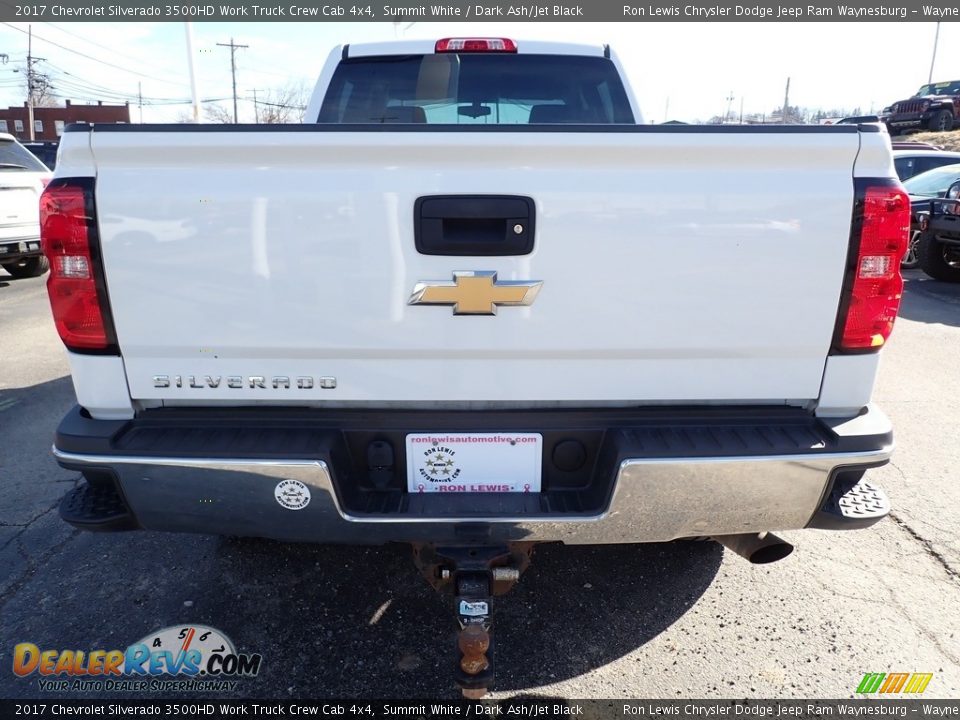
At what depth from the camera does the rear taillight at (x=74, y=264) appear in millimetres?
1827

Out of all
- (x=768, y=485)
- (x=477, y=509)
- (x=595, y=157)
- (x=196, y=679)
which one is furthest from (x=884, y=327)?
(x=196, y=679)

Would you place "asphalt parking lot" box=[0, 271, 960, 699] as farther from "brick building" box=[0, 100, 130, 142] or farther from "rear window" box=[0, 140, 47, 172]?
"brick building" box=[0, 100, 130, 142]

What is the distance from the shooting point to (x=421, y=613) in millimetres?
2658

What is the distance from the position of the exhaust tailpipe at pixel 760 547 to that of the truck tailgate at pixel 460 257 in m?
0.82

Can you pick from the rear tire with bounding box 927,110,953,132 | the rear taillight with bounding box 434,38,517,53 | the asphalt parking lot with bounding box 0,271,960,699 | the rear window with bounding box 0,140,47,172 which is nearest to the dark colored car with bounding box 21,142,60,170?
the rear window with bounding box 0,140,47,172

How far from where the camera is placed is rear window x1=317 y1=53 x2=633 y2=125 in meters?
3.49

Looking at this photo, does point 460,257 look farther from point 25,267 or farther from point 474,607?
point 25,267

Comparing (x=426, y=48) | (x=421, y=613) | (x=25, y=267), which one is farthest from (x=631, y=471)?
(x=25, y=267)

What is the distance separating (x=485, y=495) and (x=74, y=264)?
53.7 inches

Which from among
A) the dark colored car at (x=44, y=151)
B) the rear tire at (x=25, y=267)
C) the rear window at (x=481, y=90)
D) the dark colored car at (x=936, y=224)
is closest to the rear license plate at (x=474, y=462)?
the rear window at (x=481, y=90)

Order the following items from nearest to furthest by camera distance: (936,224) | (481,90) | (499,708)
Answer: (499,708), (481,90), (936,224)

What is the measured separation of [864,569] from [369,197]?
275cm

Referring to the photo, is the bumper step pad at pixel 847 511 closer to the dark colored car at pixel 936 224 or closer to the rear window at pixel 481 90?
the rear window at pixel 481 90

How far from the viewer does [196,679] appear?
2367 mm
